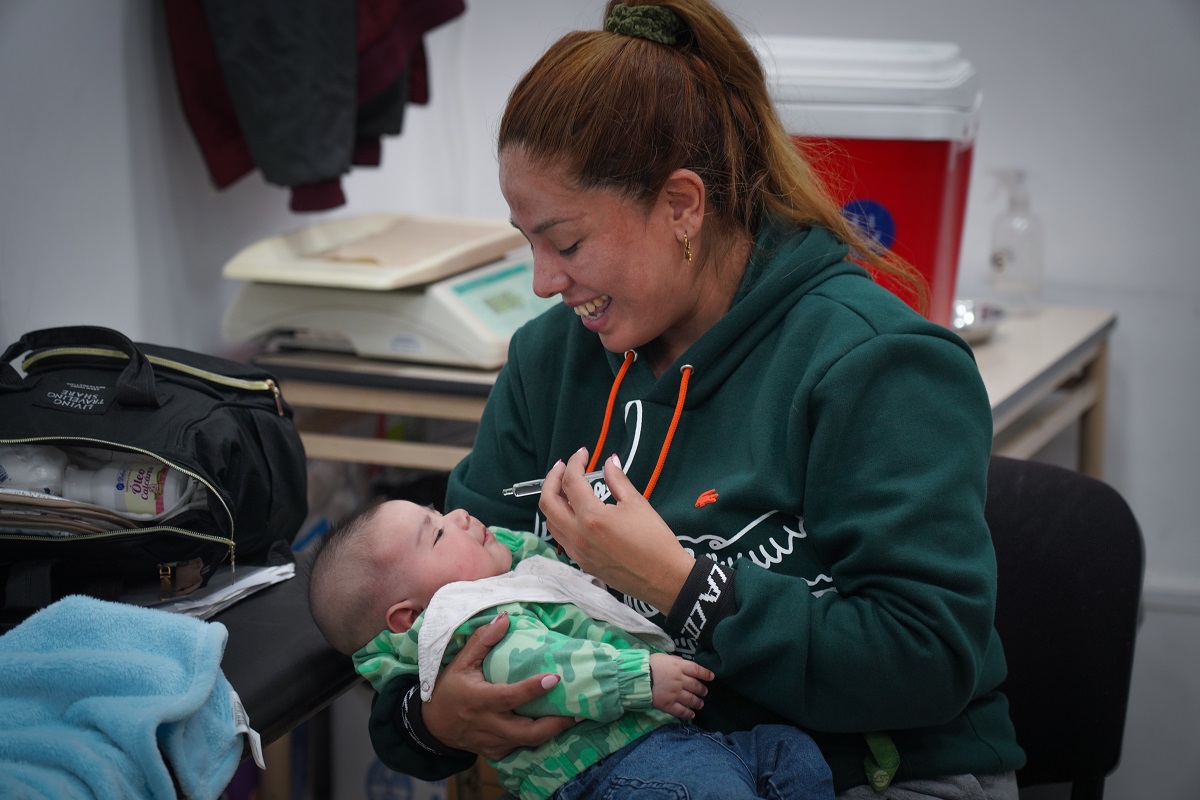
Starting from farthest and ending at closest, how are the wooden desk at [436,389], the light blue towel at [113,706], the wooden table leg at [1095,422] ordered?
1. the wooden table leg at [1095,422]
2. the wooden desk at [436,389]
3. the light blue towel at [113,706]

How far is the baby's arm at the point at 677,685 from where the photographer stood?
1.22m

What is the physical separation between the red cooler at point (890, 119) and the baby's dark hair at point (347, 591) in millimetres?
1146

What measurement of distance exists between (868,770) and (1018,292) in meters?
1.81

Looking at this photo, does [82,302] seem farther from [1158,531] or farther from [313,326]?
[1158,531]

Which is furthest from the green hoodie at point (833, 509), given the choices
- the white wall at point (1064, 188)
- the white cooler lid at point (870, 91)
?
the white wall at point (1064, 188)

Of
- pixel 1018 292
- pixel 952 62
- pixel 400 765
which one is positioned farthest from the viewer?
pixel 1018 292

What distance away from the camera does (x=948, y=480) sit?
1.15 meters

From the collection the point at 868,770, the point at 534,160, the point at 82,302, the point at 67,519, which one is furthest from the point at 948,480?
the point at 82,302

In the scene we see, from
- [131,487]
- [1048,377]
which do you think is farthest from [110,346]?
[1048,377]

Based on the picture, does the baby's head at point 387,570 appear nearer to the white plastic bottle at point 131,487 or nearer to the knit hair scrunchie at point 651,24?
the white plastic bottle at point 131,487

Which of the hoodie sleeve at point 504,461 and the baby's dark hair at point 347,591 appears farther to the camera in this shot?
the hoodie sleeve at point 504,461

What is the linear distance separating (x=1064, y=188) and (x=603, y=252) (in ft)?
6.52

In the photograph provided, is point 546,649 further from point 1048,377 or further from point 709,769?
point 1048,377

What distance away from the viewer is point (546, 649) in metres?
1.26
